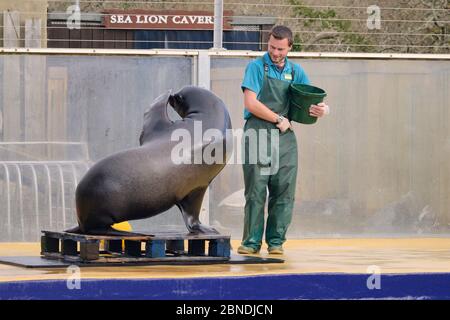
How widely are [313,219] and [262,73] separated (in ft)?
14.8

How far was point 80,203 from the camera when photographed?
877cm

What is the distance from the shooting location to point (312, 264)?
8852mm

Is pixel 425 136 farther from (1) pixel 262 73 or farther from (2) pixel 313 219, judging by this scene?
(1) pixel 262 73

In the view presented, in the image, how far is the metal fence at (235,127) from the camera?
13.6 m

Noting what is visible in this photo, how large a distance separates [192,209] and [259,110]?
104 centimetres

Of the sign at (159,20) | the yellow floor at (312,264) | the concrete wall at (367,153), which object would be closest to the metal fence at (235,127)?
the concrete wall at (367,153)

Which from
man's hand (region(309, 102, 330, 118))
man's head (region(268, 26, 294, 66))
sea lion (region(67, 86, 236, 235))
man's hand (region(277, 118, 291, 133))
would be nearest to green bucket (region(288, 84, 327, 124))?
man's hand (region(309, 102, 330, 118))

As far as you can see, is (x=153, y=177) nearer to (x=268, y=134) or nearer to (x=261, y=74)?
(x=268, y=134)

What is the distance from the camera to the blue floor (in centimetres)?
723

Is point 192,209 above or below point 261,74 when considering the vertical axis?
below

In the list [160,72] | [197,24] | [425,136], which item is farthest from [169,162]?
[197,24]

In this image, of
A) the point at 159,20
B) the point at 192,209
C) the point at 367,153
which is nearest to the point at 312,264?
the point at 192,209

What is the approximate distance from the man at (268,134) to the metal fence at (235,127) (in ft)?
12.7

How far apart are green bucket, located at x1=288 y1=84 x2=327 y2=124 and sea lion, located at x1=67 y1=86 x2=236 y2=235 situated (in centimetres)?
75
